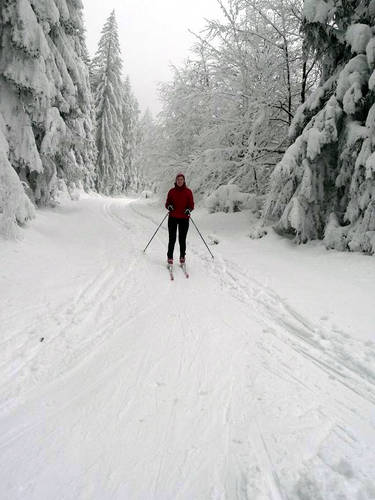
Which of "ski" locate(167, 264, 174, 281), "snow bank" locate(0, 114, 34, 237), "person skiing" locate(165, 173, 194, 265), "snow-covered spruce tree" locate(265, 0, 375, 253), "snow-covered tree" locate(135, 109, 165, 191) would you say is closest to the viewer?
"ski" locate(167, 264, 174, 281)

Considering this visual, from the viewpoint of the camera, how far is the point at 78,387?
3.47m

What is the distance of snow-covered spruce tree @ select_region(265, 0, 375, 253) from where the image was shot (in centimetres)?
784

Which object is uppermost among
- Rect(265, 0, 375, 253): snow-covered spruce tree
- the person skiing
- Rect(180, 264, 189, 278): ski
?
Rect(265, 0, 375, 253): snow-covered spruce tree

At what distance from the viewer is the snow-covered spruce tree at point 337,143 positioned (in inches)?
309

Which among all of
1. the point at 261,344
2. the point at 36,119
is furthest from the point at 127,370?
the point at 36,119

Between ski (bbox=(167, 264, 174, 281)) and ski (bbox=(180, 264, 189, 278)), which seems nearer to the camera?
ski (bbox=(167, 264, 174, 281))

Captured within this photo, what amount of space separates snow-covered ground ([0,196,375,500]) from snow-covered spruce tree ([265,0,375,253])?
157 centimetres

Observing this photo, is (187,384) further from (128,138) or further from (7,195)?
(128,138)

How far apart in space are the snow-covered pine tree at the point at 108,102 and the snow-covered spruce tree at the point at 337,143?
33408mm

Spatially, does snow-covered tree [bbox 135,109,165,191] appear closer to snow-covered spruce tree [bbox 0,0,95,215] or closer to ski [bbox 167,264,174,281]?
snow-covered spruce tree [bbox 0,0,95,215]

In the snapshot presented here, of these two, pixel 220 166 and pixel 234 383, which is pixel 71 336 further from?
pixel 220 166

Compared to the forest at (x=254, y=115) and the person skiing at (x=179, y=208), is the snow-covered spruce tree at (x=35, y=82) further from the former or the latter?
the person skiing at (x=179, y=208)

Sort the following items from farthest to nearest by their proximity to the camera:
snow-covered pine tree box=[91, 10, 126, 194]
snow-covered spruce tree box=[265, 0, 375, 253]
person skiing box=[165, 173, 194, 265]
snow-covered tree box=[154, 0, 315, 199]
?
snow-covered pine tree box=[91, 10, 126, 194] < snow-covered tree box=[154, 0, 315, 199] < person skiing box=[165, 173, 194, 265] < snow-covered spruce tree box=[265, 0, 375, 253]

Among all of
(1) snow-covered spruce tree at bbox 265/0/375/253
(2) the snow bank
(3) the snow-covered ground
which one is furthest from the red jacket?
(2) the snow bank
